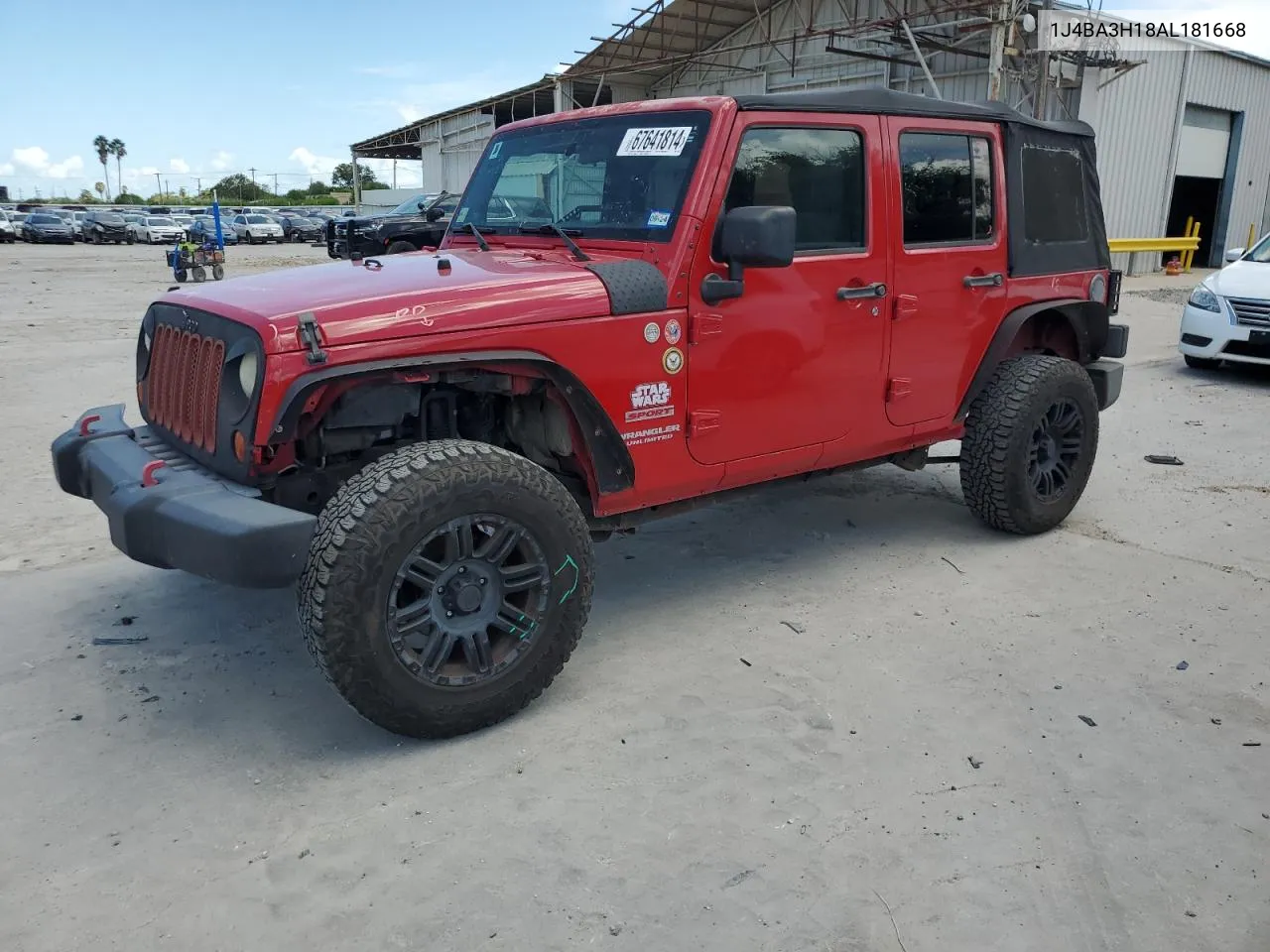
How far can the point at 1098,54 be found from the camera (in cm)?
1884

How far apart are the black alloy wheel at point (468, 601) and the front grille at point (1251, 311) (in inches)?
341

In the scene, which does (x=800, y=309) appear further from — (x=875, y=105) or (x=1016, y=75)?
(x=1016, y=75)

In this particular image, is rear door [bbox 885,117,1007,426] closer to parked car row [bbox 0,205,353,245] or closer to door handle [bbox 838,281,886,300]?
door handle [bbox 838,281,886,300]

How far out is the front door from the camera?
3.63 metres

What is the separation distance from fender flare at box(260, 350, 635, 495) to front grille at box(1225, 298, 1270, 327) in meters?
8.18

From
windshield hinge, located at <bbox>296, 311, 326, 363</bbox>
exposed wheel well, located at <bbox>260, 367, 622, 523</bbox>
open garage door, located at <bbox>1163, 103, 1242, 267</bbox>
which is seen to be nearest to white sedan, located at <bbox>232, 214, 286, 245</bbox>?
open garage door, located at <bbox>1163, 103, 1242, 267</bbox>

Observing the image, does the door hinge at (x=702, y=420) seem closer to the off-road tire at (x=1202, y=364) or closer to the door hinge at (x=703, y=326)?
the door hinge at (x=703, y=326)

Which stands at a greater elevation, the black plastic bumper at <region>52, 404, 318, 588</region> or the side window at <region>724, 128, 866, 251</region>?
the side window at <region>724, 128, 866, 251</region>

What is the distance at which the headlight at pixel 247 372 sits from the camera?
118 inches

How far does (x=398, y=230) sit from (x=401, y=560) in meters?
16.1

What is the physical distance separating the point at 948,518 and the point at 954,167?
1888mm

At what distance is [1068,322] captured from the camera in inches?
205

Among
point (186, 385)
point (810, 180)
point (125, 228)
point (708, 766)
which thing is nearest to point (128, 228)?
point (125, 228)

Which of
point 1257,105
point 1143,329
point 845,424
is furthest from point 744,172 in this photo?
point 1257,105
